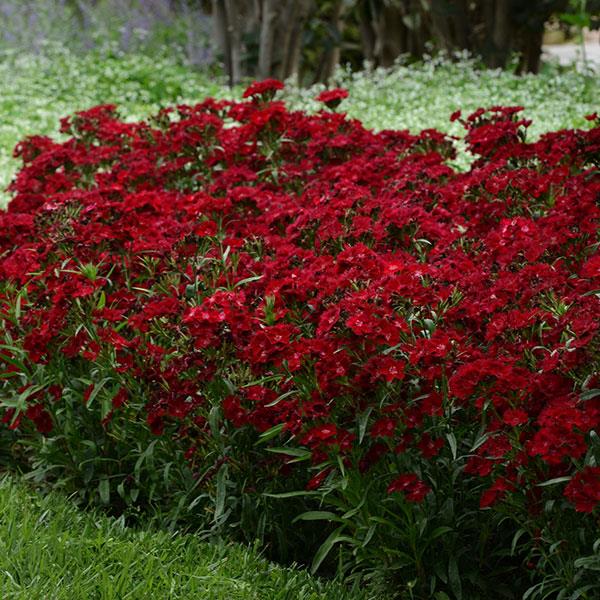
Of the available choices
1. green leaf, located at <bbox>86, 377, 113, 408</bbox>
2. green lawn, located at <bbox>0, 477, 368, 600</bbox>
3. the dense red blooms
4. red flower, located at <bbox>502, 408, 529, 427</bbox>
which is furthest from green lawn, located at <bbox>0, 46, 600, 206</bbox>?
red flower, located at <bbox>502, 408, 529, 427</bbox>

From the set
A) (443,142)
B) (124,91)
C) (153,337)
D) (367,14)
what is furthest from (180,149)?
(367,14)

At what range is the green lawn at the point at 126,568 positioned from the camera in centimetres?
312

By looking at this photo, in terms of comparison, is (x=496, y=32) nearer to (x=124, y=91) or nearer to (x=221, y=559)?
(x=124, y=91)

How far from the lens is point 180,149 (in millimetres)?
5402

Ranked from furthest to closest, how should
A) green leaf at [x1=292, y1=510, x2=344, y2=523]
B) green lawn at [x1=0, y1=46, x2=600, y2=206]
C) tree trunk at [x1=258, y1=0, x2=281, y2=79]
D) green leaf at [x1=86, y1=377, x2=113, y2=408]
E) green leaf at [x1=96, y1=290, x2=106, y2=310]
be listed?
tree trunk at [x1=258, y1=0, x2=281, y2=79], green lawn at [x1=0, y1=46, x2=600, y2=206], green leaf at [x1=96, y1=290, x2=106, y2=310], green leaf at [x1=86, y1=377, x2=113, y2=408], green leaf at [x1=292, y1=510, x2=344, y2=523]

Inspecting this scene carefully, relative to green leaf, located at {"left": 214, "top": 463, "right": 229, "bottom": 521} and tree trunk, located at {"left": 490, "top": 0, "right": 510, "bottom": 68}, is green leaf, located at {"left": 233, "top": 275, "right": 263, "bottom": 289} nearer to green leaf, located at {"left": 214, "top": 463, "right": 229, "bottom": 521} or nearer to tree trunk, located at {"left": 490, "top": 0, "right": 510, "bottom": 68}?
green leaf, located at {"left": 214, "top": 463, "right": 229, "bottom": 521}

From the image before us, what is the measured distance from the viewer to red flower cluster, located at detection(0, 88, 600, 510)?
302 cm

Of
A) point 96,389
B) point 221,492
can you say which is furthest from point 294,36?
point 221,492

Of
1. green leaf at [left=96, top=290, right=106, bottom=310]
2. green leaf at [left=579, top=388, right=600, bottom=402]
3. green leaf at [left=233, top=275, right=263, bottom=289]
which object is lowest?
green leaf at [left=579, top=388, right=600, bottom=402]

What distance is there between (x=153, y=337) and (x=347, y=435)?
110 centimetres

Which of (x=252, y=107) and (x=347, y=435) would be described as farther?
(x=252, y=107)

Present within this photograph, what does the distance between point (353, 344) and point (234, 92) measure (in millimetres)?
9006

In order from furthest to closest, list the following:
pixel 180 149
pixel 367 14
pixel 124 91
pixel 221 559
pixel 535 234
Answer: pixel 367 14 → pixel 124 91 → pixel 180 149 → pixel 535 234 → pixel 221 559

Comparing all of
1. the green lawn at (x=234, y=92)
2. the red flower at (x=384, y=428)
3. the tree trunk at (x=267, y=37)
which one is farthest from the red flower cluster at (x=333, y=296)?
the tree trunk at (x=267, y=37)
